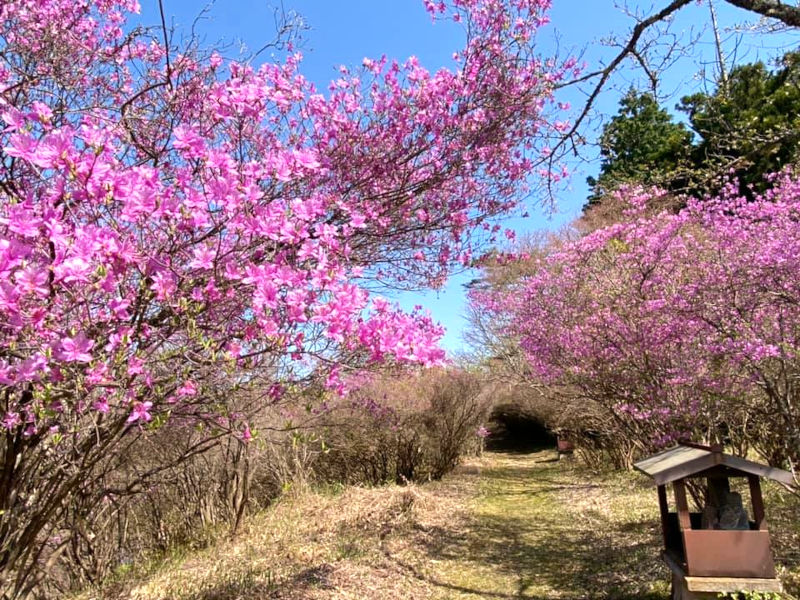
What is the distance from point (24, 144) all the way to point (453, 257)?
307 cm

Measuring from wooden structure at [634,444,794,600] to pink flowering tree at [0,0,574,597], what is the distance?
2.37m

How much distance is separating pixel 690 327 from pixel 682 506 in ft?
7.95

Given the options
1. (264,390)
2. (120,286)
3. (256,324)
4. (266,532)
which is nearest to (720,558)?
(264,390)

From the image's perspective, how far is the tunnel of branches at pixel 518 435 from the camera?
23.4 m

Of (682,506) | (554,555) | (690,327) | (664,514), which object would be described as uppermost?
(690,327)

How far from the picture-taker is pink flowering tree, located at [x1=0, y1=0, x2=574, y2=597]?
1792mm

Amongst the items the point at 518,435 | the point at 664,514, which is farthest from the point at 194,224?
the point at 518,435

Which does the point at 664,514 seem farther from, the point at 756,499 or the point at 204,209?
the point at 204,209

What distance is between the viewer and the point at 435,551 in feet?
21.9

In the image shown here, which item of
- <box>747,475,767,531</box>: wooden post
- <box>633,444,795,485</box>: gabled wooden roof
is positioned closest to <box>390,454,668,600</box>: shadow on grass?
<box>747,475,767,531</box>: wooden post

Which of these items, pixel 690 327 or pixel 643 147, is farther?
pixel 643 147

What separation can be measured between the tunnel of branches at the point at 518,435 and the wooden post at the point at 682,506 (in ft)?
60.8

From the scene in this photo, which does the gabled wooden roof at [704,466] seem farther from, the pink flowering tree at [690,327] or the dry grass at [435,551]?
the dry grass at [435,551]

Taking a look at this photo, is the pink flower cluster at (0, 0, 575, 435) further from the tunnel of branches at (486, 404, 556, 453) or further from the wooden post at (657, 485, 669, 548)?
the tunnel of branches at (486, 404, 556, 453)
